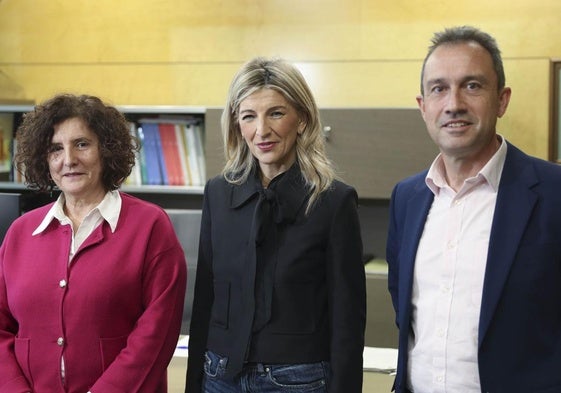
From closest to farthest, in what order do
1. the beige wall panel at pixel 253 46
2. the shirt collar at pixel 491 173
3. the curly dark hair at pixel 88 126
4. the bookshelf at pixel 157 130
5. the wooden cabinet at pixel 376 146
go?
the shirt collar at pixel 491 173
the curly dark hair at pixel 88 126
the wooden cabinet at pixel 376 146
the beige wall panel at pixel 253 46
the bookshelf at pixel 157 130

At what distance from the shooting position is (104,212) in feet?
7.82

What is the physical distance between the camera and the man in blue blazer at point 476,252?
6.27ft

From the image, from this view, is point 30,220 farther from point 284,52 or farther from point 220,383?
point 284,52

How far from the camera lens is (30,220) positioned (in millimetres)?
2473

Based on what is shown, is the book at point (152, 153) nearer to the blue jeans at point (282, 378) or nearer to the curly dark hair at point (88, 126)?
the curly dark hair at point (88, 126)

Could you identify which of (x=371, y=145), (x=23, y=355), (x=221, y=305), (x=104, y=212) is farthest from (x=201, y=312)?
(x=371, y=145)

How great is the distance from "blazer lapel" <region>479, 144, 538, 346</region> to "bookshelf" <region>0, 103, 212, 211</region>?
281cm

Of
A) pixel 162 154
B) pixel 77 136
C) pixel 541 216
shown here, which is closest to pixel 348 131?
pixel 162 154

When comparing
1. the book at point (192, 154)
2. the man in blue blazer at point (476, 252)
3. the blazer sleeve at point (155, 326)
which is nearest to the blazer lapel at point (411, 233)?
the man in blue blazer at point (476, 252)

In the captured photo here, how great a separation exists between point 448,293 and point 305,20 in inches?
124

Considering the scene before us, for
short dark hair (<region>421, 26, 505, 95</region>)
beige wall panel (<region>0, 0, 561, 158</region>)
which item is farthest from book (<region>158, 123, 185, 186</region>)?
short dark hair (<region>421, 26, 505, 95</region>)

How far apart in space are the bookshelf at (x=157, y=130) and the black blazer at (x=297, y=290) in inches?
96.6

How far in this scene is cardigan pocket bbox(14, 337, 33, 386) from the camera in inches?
91.3

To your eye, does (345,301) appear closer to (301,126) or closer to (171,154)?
(301,126)
